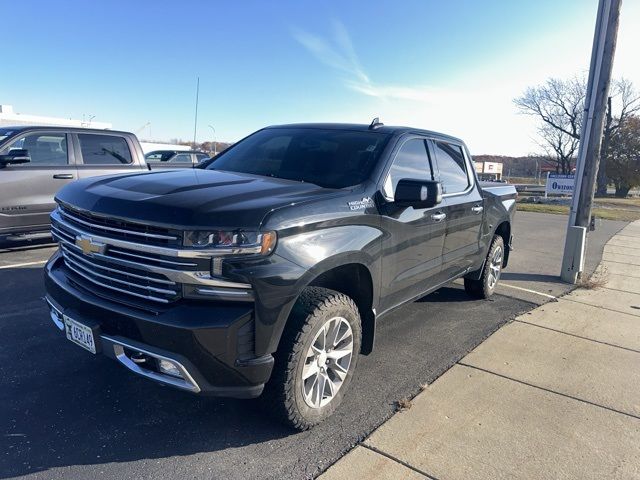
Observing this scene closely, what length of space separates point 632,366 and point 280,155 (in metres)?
3.58

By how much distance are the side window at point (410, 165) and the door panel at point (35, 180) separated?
228 inches

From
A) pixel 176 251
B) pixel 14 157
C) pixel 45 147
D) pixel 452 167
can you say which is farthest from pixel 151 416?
pixel 45 147

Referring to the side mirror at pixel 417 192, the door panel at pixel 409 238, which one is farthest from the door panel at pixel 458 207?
the side mirror at pixel 417 192

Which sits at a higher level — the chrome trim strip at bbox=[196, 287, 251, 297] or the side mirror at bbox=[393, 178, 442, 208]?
the side mirror at bbox=[393, 178, 442, 208]

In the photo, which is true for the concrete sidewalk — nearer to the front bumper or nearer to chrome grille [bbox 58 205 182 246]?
the front bumper

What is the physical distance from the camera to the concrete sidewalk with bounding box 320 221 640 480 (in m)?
2.78

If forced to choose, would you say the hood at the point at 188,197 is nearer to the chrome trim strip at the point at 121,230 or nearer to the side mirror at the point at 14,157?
the chrome trim strip at the point at 121,230

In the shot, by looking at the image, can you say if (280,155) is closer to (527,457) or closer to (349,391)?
(349,391)

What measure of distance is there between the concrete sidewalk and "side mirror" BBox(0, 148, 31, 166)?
6.60m

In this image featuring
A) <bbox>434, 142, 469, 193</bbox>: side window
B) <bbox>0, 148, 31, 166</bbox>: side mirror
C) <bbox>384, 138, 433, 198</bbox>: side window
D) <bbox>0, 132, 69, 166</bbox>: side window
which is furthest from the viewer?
<bbox>0, 132, 69, 166</bbox>: side window

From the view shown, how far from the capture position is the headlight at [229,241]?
98.3 inches

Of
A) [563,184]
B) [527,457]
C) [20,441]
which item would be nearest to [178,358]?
[20,441]

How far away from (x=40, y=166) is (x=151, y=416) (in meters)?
5.85

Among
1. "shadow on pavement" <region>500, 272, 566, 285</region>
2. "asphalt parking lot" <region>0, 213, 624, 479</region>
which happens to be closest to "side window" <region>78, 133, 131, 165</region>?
"asphalt parking lot" <region>0, 213, 624, 479</region>
